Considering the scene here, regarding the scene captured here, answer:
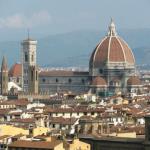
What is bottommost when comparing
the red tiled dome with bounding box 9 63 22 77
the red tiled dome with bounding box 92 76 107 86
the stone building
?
the stone building

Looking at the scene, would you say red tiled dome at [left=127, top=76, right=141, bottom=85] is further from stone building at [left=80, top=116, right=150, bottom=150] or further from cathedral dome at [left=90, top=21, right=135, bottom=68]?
stone building at [left=80, top=116, right=150, bottom=150]

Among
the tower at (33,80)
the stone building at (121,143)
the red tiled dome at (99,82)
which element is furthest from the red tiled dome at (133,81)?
the stone building at (121,143)

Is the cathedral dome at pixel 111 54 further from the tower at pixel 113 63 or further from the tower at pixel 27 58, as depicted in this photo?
the tower at pixel 27 58

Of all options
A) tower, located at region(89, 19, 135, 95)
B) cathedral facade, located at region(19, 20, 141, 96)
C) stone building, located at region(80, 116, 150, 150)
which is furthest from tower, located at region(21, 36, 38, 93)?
stone building, located at region(80, 116, 150, 150)

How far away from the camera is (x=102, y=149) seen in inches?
1529

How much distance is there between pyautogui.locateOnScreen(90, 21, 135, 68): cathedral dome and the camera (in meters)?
139

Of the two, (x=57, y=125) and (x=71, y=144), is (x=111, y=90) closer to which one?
(x=57, y=125)

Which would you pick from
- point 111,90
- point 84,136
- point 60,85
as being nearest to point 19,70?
point 60,85

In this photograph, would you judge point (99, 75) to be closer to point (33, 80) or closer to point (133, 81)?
point (133, 81)

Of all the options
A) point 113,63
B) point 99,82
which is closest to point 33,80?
point 99,82

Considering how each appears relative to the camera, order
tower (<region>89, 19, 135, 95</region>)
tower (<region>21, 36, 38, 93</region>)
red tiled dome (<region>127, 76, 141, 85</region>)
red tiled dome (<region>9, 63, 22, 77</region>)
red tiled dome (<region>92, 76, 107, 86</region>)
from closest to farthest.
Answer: red tiled dome (<region>127, 76, 141, 85</region>) → red tiled dome (<region>92, 76, 107, 86</region>) → tower (<region>89, 19, 135, 95</region>) → tower (<region>21, 36, 38, 93</region>) → red tiled dome (<region>9, 63, 22, 77</region>)

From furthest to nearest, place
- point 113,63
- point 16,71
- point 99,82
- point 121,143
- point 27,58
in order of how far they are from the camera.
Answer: point 16,71 → point 27,58 → point 113,63 → point 99,82 → point 121,143

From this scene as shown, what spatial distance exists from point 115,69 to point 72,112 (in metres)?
68.2

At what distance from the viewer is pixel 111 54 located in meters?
140
